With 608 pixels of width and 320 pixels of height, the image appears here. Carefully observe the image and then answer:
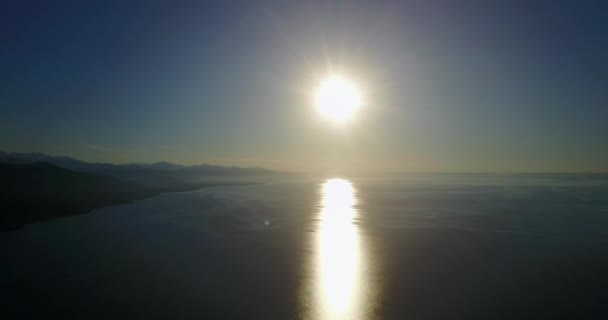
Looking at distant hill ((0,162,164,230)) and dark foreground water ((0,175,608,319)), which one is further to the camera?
distant hill ((0,162,164,230))

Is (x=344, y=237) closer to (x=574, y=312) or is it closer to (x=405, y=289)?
(x=405, y=289)

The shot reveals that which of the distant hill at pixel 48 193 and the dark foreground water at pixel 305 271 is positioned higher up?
the distant hill at pixel 48 193

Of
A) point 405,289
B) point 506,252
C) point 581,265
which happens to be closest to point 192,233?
point 405,289

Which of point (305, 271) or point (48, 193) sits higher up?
point (48, 193)

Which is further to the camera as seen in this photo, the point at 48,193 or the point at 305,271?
the point at 48,193

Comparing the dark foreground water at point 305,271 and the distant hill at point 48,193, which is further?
the distant hill at point 48,193
